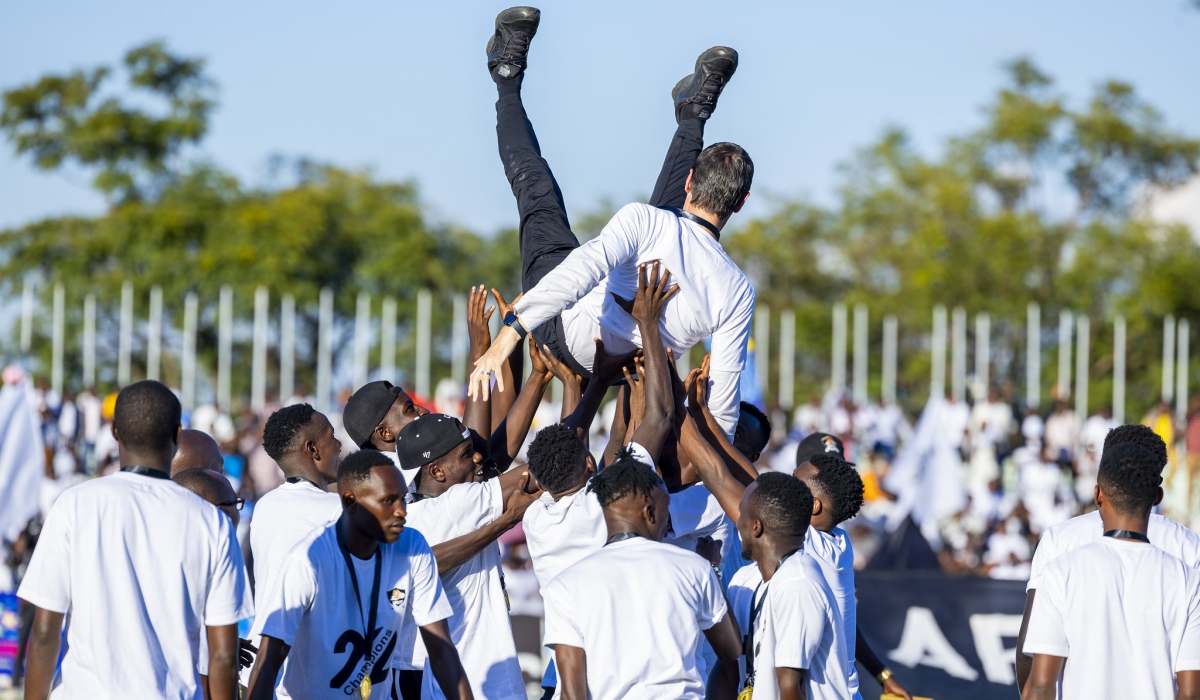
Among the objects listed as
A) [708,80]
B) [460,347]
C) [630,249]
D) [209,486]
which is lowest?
[209,486]

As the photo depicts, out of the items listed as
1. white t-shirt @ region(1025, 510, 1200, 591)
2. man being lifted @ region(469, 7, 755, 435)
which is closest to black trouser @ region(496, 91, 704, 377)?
man being lifted @ region(469, 7, 755, 435)

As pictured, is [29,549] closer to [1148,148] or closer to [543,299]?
[543,299]

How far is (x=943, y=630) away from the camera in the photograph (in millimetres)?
9961

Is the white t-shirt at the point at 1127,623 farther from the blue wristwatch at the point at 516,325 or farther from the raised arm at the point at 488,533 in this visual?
the blue wristwatch at the point at 516,325

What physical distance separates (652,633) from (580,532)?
796mm

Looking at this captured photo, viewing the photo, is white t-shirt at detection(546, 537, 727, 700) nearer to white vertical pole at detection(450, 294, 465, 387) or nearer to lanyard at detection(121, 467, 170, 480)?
lanyard at detection(121, 467, 170, 480)

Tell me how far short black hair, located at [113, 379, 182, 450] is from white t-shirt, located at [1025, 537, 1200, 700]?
3047mm

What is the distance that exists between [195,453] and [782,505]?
9.79ft

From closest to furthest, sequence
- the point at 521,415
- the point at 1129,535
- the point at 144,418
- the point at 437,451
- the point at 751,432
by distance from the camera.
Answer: the point at 144,418 → the point at 1129,535 → the point at 437,451 → the point at 521,415 → the point at 751,432

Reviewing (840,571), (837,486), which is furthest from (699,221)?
(840,571)

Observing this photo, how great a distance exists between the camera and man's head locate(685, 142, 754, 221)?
5695 millimetres

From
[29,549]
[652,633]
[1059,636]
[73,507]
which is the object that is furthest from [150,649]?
[29,549]

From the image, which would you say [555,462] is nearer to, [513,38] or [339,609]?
[339,609]

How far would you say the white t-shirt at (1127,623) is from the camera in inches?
182
